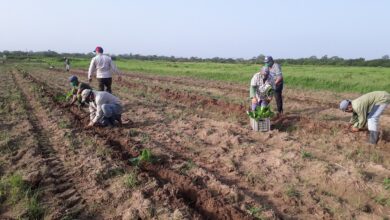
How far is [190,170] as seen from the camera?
6.05 meters

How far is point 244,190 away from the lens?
17.6 feet

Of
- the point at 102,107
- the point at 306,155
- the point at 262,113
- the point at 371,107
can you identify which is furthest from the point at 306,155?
the point at 102,107

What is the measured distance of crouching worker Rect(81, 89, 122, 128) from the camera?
29.4 ft

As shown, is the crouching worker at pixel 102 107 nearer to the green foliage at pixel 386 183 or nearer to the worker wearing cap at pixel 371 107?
the worker wearing cap at pixel 371 107

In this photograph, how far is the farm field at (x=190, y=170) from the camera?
15.5 ft

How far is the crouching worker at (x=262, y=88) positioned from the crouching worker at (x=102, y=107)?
10.4 ft

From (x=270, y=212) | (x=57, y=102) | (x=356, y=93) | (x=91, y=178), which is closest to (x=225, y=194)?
(x=270, y=212)

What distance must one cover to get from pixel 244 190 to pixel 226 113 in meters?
5.98

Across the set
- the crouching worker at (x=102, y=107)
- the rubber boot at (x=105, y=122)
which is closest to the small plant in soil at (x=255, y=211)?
the crouching worker at (x=102, y=107)

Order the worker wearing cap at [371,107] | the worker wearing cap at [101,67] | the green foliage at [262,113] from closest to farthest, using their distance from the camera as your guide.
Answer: the worker wearing cap at [371,107] < the green foliage at [262,113] < the worker wearing cap at [101,67]

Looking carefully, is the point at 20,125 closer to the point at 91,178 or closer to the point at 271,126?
the point at 91,178

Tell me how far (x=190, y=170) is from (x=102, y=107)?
143 inches

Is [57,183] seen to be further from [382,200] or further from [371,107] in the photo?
[371,107]

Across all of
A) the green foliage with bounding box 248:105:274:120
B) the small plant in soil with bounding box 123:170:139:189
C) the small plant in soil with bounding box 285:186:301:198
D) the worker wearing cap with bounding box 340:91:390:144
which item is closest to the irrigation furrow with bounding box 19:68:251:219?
the small plant in soil with bounding box 123:170:139:189
